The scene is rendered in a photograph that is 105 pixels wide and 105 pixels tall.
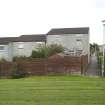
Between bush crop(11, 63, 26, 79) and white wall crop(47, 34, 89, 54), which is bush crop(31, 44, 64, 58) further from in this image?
bush crop(11, 63, 26, 79)

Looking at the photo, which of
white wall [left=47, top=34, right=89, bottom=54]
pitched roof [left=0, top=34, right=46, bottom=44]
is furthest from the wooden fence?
pitched roof [left=0, top=34, right=46, bottom=44]

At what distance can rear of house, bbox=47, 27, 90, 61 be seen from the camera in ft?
225

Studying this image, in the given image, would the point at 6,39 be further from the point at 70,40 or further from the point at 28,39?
the point at 70,40

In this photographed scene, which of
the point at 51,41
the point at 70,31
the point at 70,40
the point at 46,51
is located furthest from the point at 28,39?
the point at 46,51

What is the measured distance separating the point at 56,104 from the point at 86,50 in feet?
182

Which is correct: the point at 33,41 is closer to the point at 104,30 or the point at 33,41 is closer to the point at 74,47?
the point at 74,47

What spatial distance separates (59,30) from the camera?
74625 mm

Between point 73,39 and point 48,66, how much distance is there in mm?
31916

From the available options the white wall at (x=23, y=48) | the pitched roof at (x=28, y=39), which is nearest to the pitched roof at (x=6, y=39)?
the pitched roof at (x=28, y=39)

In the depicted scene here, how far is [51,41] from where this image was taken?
7050cm

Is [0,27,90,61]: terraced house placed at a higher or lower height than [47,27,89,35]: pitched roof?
lower

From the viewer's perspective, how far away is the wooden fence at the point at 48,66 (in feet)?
125

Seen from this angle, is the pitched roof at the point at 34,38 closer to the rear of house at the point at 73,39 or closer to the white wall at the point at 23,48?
the white wall at the point at 23,48

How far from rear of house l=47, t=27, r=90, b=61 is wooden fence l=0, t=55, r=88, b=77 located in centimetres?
2977
